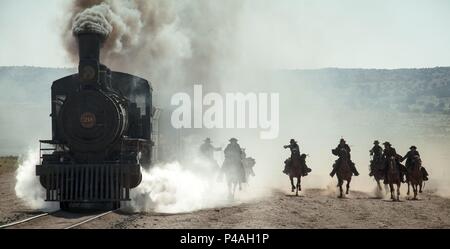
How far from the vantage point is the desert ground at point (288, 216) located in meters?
14.5

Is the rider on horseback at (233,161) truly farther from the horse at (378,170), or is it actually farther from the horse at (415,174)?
the horse at (415,174)

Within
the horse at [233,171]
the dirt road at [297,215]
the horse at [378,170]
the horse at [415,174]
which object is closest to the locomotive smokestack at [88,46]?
the dirt road at [297,215]

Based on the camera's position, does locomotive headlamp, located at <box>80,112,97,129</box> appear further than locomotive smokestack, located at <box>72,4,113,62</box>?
No

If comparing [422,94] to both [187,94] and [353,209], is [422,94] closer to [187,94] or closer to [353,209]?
[187,94]

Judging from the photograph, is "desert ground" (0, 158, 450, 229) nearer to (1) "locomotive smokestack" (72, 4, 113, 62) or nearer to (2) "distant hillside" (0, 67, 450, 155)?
(1) "locomotive smokestack" (72, 4, 113, 62)

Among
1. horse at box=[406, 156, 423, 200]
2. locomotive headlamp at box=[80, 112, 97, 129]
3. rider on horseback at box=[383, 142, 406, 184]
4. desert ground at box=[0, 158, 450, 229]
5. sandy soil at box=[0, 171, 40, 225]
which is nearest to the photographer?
desert ground at box=[0, 158, 450, 229]

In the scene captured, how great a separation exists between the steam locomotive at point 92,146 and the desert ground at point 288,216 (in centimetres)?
91

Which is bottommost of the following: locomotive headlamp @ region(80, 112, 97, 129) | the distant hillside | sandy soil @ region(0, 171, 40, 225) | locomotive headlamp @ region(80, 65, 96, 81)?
sandy soil @ region(0, 171, 40, 225)

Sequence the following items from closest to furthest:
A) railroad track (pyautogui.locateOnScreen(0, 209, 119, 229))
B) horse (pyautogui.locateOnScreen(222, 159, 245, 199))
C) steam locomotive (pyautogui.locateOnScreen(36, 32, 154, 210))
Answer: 1. railroad track (pyautogui.locateOnScreen(0, 209, 119, 229))
2. steam locomotive (pyautogui.locateOnScreen(36, 32, 154, 210))
3. horse (pyautogui.locateOnScreen(222, 159, 245, 199))

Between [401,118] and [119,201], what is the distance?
91.0 meters

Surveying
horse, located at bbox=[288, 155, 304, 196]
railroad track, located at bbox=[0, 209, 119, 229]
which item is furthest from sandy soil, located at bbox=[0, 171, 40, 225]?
horse, located at bbox=[288, 155, 304, 196]

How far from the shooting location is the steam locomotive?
17.0m

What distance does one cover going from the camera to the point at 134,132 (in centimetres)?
1844

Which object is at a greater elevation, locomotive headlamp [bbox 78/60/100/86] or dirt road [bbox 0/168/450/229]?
locomotive headlamp [bbox 78/60/100/86]
